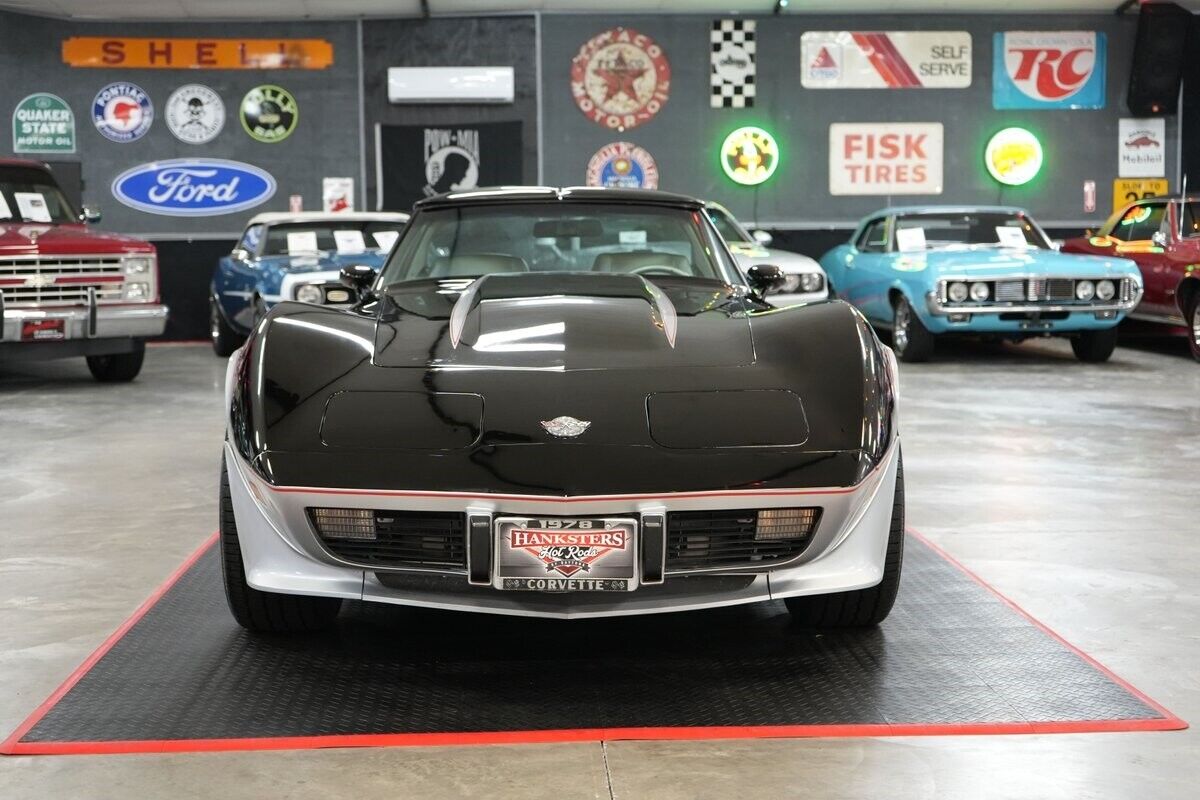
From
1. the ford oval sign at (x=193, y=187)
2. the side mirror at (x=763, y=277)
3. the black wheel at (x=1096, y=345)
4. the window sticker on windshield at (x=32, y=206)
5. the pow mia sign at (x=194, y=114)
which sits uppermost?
the pow mia sign at (x=194, y=114)

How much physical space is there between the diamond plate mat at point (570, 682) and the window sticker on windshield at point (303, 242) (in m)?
7.40

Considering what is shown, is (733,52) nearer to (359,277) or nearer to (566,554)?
(359,277)

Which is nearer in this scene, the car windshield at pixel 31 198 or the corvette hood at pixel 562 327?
the corvette hood at pixel 562 327

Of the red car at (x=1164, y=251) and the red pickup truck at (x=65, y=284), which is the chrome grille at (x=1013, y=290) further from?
the red pickup truck at (x=65, y=284)

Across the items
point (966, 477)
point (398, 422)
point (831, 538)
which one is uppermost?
point (398, 422)

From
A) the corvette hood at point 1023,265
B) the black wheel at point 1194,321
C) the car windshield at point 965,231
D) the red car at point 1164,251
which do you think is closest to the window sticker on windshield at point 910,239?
the car windshield at point 965,231

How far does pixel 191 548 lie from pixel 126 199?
35.4ft

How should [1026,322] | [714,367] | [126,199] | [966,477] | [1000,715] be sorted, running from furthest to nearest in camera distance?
1. [126,199]
2. [1026,322]
3. [966,477]
4. [714,367]
5. [1000,715]

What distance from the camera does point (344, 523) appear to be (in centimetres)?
275

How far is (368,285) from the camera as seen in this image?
4.20m

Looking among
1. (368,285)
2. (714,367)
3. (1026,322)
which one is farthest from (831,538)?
(1026,322)

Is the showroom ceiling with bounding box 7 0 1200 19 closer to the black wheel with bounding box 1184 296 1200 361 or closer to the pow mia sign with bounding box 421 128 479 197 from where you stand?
the pow mia sign with bounding box 421 128 479 197

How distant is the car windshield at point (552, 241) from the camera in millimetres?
4035

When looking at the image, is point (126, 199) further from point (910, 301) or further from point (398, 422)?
point (398, 422)
